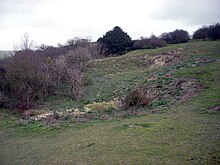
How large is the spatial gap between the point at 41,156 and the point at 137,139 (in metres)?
4.03

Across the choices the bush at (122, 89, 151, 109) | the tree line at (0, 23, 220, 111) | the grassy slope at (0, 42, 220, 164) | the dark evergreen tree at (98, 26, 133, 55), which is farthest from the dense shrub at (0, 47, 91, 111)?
the dark evergreen tree at (98, 26, 133, 55)

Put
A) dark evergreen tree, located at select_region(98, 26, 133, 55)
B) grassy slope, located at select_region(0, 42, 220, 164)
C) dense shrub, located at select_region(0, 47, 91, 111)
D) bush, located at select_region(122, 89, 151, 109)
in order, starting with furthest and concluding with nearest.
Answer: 1. dark evergreen tree, located at select_region(98, 26, 133, 55)
2. dense shrub, located at select_region(0, 47, 91, 111)
3. bush, located at select_region(122, 89, 151, 109)
4. grassy slope, located at select_region(0, 42, 220, 164)

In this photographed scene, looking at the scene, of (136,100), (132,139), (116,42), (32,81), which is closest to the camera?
(132,139)

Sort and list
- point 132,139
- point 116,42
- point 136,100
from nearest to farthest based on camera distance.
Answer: point 132,139 → point 136,100 → point 116,42

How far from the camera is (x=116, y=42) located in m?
52.2

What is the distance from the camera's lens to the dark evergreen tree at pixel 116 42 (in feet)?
172

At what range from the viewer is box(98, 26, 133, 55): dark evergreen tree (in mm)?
52281

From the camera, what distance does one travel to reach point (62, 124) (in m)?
16.3

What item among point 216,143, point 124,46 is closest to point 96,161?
point 216,143

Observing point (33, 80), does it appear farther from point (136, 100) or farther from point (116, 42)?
point (116, 42)

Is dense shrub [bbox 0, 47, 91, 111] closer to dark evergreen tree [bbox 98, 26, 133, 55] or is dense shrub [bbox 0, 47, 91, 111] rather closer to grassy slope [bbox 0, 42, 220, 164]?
grassy slope [bbox 0, 42, 220, 164]

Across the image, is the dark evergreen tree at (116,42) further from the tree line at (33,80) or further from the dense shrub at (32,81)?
the dense shrub at (32,81)

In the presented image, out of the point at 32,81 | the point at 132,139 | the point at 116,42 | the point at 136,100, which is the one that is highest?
the point at 116,42

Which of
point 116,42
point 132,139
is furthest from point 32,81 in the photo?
point 116,42
